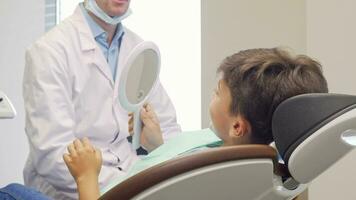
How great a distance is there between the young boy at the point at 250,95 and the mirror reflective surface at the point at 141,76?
462mm

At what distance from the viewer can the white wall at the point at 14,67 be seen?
283cm

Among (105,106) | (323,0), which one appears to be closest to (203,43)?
(323,0)

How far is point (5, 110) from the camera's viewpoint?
170 centimetres

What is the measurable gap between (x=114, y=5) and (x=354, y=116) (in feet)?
4.04

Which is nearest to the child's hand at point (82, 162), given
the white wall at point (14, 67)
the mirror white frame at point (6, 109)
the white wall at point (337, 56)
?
the mirror white frame at point (6, 109)

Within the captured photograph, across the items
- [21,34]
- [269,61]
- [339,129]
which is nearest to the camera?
[339,129]

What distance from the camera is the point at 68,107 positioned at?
5.38 feet

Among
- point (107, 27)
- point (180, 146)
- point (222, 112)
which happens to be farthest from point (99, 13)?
point (222, 112)

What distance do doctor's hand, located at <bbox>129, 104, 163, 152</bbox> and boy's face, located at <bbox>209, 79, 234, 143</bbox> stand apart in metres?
0.51

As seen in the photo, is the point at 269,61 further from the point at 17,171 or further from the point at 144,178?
the point at 17,171

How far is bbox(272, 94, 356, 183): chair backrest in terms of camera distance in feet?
2.47

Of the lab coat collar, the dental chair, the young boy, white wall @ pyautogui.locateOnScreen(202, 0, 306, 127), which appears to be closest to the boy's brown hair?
the young boy

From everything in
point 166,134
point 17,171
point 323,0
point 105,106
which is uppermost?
point 323,0

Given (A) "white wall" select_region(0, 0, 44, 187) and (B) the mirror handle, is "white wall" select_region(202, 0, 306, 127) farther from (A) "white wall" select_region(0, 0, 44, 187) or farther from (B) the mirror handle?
(A) "white wall" select_region(0, 0, 44, 187)
